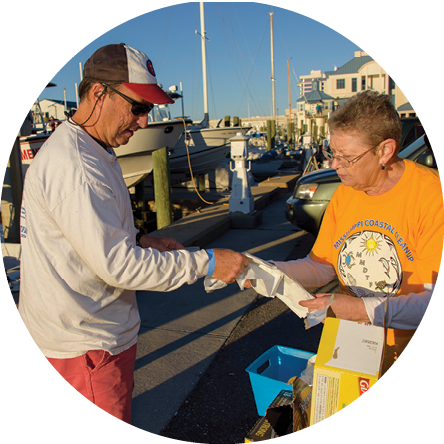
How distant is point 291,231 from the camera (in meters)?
8.00

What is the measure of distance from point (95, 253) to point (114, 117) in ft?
2.36

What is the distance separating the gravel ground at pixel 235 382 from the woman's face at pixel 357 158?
6.16ft

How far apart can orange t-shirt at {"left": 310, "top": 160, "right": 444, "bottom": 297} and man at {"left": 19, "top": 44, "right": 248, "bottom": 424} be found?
2.14ft

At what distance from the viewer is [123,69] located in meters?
1.81

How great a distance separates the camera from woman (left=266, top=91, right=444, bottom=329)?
5.81 feet

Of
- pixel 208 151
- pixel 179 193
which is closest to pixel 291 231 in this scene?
pixel 179 193

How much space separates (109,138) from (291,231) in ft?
21.2

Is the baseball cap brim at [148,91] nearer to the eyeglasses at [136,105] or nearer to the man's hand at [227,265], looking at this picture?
the eyeglasses at [136,105]

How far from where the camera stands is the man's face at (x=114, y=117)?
1847 mm

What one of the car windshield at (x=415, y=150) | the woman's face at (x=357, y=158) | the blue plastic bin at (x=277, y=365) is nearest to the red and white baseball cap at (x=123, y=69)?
the woman's face at (x=357, y=158)

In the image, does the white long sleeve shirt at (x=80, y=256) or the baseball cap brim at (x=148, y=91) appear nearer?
the white long sleeve shirt at (x=80, y=256)

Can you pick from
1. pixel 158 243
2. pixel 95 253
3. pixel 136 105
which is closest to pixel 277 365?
pixel 158 243

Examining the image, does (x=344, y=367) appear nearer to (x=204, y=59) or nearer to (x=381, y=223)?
(x=381, y=223)

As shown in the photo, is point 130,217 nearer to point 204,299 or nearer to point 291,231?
point 204,299
